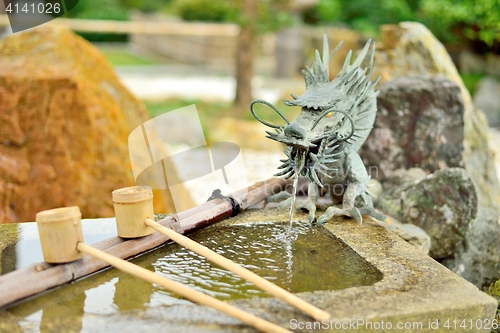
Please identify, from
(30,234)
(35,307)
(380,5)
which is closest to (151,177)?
(30,234)

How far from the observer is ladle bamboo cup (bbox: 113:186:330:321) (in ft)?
5.28

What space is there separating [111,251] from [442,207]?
198 cm

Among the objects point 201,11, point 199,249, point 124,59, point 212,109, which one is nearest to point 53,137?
point 199,249

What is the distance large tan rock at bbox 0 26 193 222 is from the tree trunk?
5.15 meters

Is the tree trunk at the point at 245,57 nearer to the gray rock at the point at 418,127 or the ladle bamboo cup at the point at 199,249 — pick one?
the gray rock at the point at 418,127

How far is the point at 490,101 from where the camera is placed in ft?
30.1

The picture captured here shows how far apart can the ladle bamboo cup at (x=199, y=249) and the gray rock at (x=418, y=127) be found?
7.05 feet

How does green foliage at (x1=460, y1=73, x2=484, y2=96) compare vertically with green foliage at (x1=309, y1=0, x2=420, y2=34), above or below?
below

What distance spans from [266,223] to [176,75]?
493 inches

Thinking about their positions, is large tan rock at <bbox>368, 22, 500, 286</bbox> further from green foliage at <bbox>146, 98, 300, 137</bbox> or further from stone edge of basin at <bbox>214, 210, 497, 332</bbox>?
green foliage at <bbox>146, 98, 300, 137</bbox>

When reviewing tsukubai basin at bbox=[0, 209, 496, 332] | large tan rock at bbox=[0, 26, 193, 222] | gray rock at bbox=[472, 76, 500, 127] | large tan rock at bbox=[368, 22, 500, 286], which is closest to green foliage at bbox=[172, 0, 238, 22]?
gray rock at bbox=[472, 76, 500, 127]

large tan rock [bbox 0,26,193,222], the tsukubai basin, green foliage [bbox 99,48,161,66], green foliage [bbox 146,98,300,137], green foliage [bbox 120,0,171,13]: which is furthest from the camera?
green foliage [bbox 120,0,171,13]

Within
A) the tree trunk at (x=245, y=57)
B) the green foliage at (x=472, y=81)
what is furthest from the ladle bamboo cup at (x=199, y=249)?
the green foliage at (x=472, y=81)

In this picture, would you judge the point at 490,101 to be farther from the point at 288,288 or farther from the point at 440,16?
the point at 288,288
